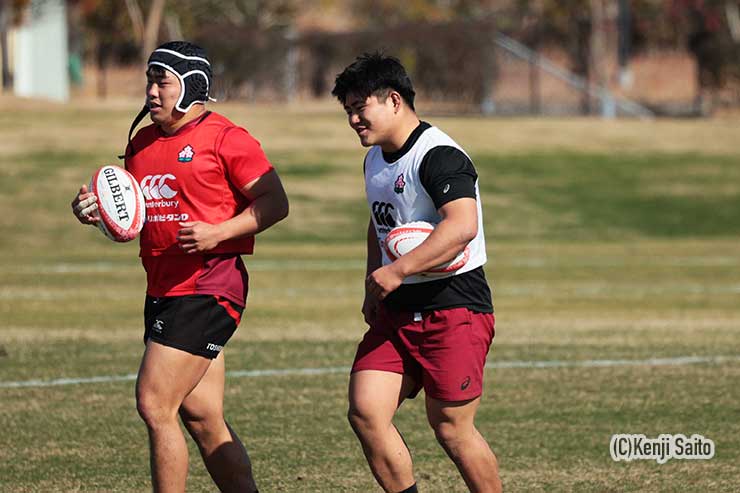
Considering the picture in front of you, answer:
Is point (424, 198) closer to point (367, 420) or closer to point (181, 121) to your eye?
point (367, 420)

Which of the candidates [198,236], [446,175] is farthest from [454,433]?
[198,236]

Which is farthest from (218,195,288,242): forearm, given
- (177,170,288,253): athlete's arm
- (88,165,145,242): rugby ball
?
(88,165,145,242): rugby ball

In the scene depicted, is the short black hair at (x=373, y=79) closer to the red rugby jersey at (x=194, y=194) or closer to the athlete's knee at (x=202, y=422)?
the red rugby jersey at (x=194, y=194)

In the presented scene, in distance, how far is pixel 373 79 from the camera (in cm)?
620

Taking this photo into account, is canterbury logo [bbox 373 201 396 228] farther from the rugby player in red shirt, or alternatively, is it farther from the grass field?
the grass field

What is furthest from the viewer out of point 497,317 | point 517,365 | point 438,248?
point 497,317

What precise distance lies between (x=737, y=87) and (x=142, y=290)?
1417 inches

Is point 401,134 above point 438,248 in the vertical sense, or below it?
above

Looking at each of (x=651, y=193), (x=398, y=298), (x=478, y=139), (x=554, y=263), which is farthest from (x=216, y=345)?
(x=478, y=139)

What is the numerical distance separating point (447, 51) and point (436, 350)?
125ft

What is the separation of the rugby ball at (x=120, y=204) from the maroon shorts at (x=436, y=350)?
119 centimetres

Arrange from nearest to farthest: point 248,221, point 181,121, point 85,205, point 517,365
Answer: point 248,221, point 181,121, point 85,205, point 517,365

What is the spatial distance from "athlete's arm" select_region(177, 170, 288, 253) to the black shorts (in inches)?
9.6

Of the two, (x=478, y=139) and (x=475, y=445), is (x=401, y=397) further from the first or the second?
(x=478, y=139)
